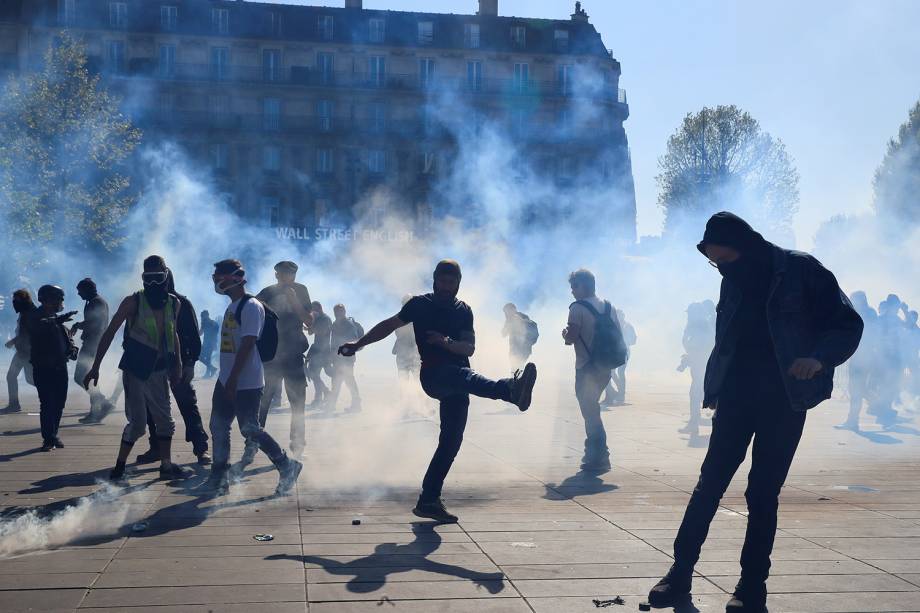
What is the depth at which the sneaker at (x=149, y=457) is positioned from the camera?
28.2 feet

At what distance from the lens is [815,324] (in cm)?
449

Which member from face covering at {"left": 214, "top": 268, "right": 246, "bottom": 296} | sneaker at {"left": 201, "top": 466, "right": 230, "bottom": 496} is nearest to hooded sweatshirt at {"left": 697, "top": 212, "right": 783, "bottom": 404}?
face covering at {"left": 214, "top": 268, "right": 246, "bottom": 296}

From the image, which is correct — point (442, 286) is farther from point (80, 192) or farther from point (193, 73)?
point (193, 73)

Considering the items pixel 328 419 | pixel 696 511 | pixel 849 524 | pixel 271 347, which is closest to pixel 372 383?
pixel 328 419

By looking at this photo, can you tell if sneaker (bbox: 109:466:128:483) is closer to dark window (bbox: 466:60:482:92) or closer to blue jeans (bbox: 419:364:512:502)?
blue jeans (bbox: 419:364:512:502)

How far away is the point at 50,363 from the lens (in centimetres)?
988

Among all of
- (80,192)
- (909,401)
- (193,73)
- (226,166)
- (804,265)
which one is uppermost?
(193,73)

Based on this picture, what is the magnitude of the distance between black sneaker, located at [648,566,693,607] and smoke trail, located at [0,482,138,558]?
3029mm

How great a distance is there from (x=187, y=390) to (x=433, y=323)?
340 cm

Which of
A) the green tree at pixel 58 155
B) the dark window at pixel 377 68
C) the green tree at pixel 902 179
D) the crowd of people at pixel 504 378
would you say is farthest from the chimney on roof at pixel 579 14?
the crowd of people at pixel 504 378

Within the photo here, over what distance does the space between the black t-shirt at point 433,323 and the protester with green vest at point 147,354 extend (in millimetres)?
2289

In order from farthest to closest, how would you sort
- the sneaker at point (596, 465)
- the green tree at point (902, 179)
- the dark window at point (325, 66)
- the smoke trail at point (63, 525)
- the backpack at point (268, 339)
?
the dark window at point (325, 66) < the green tree at point (902, 179) < the sneaker at point (596, 465) < the backpack at point (268, 339) < the smoke trail at point (63, 525)

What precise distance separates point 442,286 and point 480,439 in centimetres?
484

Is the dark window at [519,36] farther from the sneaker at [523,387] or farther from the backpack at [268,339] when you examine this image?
the sneaker at [523,387]
